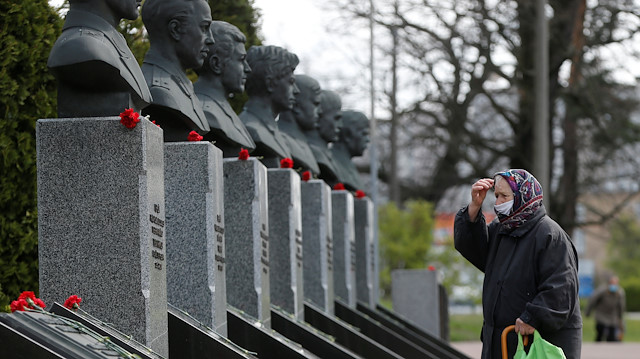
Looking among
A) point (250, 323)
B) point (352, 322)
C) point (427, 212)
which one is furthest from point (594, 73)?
point (250, 323)

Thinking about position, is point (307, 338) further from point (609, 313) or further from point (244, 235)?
point (609, 313)

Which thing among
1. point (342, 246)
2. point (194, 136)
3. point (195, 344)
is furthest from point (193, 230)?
point (342, 246)

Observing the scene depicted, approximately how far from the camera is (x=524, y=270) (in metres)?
6.92

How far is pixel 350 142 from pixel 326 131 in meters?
2.13

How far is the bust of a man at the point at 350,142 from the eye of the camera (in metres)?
17.6

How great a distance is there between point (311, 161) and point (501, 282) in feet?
23.3

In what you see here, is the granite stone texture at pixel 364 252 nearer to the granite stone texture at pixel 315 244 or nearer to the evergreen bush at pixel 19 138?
the granite stone texture at pixel 315 244

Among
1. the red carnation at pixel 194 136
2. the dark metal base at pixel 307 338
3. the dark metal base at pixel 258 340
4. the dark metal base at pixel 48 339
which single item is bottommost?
the dark metal base at pixel 307 338

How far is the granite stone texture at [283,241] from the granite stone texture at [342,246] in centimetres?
371

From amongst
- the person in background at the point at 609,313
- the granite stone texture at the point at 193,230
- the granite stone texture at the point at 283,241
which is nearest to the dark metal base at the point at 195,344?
the granite stone texture at the point at 193,230

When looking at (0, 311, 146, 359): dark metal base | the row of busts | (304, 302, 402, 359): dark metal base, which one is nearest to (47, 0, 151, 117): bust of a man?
the row of busts

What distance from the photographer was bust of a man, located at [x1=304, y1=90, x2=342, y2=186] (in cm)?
1529

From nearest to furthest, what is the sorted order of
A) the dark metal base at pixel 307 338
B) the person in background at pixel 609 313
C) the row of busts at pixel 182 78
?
the row of busts at pixel 182 78
the dark metal base at pixel 307 338
the person in background at pixel 609 313

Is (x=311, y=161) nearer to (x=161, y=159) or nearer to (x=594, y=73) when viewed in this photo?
(x=161, y=159)
